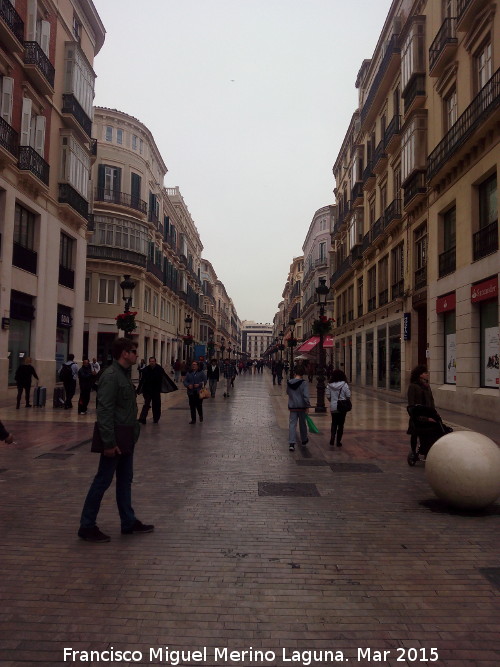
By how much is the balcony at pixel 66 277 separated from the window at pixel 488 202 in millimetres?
17423

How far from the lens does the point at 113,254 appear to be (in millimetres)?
36938

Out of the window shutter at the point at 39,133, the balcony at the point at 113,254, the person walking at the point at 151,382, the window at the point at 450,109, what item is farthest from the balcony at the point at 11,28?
the balcony at the point at 113,254

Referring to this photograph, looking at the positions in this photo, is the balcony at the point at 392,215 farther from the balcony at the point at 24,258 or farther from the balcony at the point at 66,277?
the balcony at the point at 24,258

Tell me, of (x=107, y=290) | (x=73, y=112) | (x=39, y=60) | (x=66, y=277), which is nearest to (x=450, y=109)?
(x=39, y=60)

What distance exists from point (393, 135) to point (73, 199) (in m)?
15.0

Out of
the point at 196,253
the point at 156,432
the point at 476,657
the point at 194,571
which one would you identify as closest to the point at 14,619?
the point at 194,571

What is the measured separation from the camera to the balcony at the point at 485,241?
49.6ft

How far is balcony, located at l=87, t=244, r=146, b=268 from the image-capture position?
36.2m

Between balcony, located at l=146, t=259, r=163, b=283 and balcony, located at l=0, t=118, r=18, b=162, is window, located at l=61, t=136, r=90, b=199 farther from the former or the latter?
balcony, located at l=146, t=259, r=163, b=283

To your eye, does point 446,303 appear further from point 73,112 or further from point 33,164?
point 73,112

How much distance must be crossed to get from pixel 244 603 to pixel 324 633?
0.63 metres

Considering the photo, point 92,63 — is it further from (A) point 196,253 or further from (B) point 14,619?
(A) point 196,253

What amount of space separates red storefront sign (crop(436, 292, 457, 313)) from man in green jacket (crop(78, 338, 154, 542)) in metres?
14.8

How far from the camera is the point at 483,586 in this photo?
4000 millimetres
